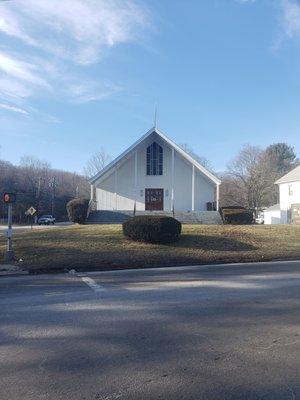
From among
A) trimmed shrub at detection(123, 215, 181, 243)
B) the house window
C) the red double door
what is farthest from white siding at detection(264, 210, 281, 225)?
trimmed shrub at detection(123, 215, 181, 243)

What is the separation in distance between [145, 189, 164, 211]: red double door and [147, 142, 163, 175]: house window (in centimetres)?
141

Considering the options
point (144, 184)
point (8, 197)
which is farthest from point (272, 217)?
point (8, 197)

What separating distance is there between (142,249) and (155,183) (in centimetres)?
1825

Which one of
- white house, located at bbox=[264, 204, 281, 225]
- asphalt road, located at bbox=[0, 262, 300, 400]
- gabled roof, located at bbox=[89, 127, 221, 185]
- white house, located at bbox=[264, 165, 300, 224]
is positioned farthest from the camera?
white house, located at bbox=[264, 204, 281, 225]

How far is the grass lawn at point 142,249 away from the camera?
17.2 m

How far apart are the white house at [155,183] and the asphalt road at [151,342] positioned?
85.7 feet

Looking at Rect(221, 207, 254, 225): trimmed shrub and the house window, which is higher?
the house window

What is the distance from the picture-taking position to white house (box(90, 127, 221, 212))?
37250mm

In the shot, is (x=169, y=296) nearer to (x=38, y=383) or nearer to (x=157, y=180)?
(x=38, y=383)

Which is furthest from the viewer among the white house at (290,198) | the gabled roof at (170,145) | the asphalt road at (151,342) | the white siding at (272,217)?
the white siding at (272,217)

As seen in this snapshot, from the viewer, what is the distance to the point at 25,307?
870 centimetres

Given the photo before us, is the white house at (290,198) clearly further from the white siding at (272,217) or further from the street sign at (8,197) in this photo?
the street sign at (8,197)

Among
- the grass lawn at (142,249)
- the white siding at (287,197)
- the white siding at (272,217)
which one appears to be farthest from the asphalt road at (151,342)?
the white siding at (272,217)

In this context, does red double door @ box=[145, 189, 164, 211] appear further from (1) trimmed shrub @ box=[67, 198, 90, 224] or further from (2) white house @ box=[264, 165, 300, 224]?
(2) white house @ box=[264, 165, 300, 224]
